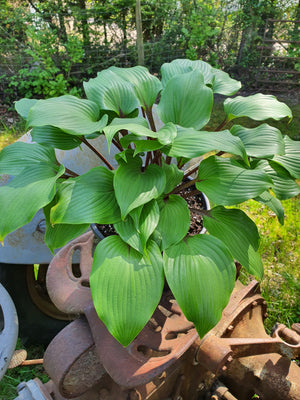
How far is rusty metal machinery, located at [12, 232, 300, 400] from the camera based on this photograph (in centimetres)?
81

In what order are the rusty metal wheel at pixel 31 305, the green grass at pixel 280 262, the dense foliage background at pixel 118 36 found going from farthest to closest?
the dense foliage background at pixel 118 36 → the green grass at pixel 280 262 → the rusty metal wheel at pixel 31 305

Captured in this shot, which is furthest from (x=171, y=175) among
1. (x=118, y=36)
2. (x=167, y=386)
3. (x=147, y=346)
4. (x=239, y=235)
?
(x=118, y=36)

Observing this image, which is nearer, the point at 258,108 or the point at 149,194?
the point at 149,194

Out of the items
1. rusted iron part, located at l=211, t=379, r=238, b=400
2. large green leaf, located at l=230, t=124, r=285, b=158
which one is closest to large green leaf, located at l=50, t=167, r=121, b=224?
large green leaf, located at l=230, t=124, r=285, b=158

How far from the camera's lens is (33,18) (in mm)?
3562

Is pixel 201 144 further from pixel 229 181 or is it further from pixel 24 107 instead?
pixel 24 107

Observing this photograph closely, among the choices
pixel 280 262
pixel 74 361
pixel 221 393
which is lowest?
pixel 280 262

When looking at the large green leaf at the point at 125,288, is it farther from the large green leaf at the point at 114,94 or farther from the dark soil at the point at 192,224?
the large green leaf at the point at 114,94

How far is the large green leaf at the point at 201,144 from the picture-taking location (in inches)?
29.1

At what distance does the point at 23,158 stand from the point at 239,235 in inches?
24.0

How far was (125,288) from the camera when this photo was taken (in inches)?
27.3

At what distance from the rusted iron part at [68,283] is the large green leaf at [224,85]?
25.9 inches

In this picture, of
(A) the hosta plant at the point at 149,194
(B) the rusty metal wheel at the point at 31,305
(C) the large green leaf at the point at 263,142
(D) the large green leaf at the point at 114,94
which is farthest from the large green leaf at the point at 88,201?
(B) the rusty metal wheel at the point at 31,305

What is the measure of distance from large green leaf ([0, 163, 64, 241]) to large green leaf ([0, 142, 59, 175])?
0.07 metres
